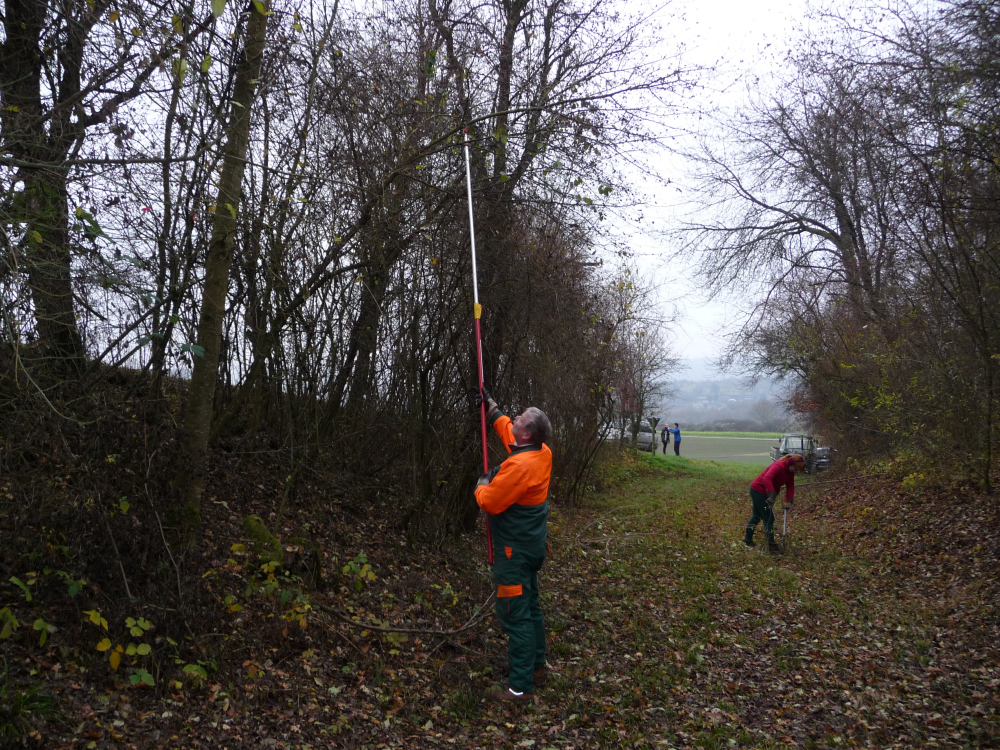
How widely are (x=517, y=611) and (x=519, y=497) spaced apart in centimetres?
85

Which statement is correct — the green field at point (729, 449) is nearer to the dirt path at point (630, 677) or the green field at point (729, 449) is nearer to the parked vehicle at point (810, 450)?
the parked vehicle at point (810, 450)

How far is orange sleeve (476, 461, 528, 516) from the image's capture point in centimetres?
518

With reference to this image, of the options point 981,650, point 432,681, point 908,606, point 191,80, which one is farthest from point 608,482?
point 191,80

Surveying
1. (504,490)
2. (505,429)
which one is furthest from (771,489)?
(504,490)

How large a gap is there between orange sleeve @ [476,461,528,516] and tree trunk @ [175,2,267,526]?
85.9 inches

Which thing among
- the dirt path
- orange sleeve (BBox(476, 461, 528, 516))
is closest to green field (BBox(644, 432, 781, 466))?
the dirt path

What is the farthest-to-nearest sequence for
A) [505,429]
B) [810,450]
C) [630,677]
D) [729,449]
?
[729,449] → [810,450] → [505,429] → [630,677]

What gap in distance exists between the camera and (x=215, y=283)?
5.38 meters

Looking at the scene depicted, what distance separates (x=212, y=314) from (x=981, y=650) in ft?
23.1

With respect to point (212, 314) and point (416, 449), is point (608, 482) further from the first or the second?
point (212, 314)

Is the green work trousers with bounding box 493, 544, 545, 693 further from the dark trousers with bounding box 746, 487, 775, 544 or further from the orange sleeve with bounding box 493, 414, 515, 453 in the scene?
the dark trousers with bounding box 746, 487, 775, 544

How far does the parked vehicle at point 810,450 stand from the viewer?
23.6 m

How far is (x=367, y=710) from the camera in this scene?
476 centimetres

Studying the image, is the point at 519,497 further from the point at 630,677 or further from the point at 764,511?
the point at 764,511
